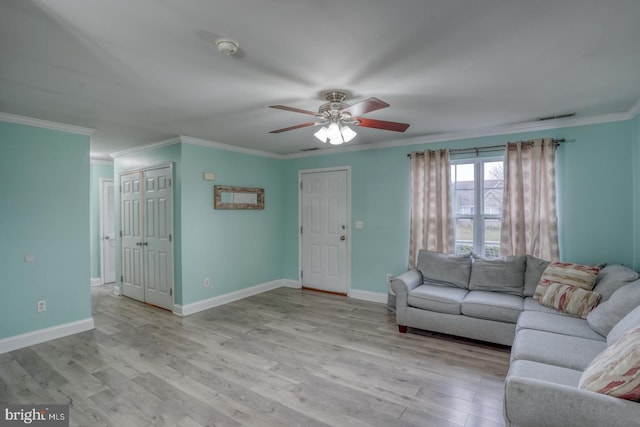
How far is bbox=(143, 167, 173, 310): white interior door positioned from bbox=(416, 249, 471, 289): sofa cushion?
347 cm

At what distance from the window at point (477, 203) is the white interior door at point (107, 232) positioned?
620cm

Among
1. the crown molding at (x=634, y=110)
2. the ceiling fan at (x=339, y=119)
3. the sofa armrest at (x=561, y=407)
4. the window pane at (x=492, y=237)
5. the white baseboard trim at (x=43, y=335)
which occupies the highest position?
the crown molding at (x=634, y=110)

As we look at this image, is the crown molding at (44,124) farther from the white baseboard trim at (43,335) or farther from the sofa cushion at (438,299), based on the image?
the sofa cushion at (438,299)

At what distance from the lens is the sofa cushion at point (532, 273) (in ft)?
11.3

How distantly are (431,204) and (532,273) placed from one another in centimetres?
141

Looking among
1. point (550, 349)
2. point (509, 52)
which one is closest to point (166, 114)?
point (509, 52)

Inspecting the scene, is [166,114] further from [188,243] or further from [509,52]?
[509,52]

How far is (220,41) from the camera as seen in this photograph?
1873 millimetres

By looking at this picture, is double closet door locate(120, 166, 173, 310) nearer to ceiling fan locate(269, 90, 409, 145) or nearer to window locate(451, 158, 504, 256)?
ceiling fan locate(269, 90, 409, 145)

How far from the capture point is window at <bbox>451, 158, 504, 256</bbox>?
4.11 metres

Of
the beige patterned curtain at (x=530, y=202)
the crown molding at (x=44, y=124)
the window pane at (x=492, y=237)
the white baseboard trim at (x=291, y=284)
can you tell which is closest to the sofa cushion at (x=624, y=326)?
the beige patterned curtain at (x=530, y=202)

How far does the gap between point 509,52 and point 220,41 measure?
1816 millimetres

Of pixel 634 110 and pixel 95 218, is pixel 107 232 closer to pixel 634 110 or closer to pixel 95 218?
pixel 95 218

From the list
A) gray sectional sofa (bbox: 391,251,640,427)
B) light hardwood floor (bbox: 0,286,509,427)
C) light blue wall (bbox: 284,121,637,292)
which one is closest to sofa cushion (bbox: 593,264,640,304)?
gray sectional sofa (bbox: 391,251,640,427)
